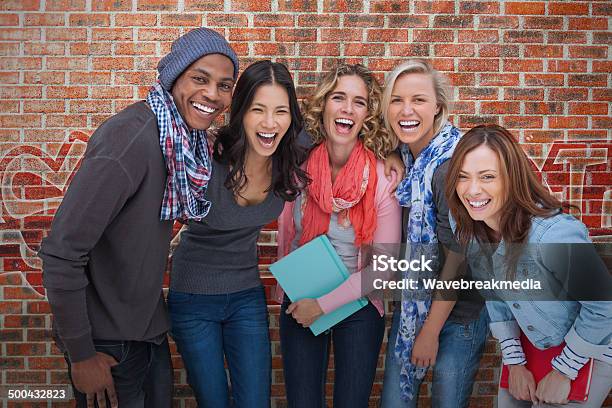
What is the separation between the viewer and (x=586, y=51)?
320 cm

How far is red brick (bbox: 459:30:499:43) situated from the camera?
3.16m

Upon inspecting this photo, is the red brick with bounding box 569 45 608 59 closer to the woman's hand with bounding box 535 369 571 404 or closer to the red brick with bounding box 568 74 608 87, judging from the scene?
the red brick with bounding box 568 74 608 87

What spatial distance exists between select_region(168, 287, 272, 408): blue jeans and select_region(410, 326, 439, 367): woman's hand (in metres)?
0.59

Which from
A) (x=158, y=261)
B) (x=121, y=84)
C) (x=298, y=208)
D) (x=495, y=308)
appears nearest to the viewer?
(x=158, y=261)

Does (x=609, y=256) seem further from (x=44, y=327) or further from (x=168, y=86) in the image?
(x=44, y=327)

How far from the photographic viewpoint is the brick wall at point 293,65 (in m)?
3.11

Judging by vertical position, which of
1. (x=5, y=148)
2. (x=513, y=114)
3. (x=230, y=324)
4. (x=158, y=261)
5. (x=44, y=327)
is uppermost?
(x=513, y=114)

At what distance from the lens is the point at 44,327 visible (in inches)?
129

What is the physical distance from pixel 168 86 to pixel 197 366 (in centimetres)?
106

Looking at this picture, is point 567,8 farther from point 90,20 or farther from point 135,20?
point 90,20

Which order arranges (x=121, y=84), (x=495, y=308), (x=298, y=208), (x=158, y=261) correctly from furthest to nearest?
(x=121, y=84)
(x=298, y=208)
(x=495, y=308)
(x=158, y=261)

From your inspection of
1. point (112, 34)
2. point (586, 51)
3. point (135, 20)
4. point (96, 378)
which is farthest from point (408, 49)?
point (96, 378)

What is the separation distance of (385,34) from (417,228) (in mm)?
1226

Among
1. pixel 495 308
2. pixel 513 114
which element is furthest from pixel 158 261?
pixel 513 114
